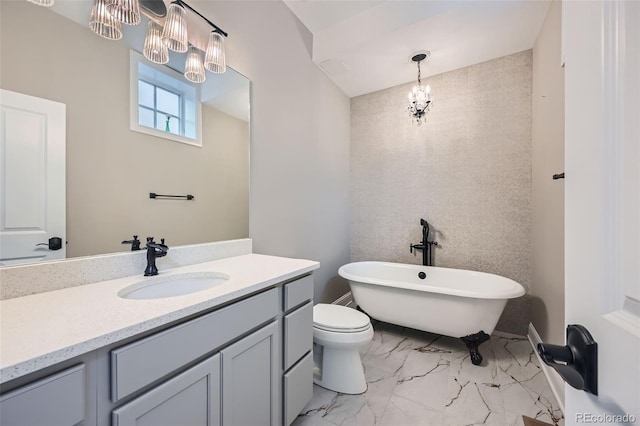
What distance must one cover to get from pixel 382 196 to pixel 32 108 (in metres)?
2.84

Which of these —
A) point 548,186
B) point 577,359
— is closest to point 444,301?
point 548,186

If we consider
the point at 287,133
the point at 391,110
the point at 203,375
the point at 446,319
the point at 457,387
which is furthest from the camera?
the point at 391,110

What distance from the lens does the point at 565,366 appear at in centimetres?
38

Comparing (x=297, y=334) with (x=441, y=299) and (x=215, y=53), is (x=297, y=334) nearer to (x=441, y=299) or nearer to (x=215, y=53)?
(x=441, y=299)

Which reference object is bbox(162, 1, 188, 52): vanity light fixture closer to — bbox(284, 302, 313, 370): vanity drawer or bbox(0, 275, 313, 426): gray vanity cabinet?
bbox(0, 275, 313, 426): gray vanity cabinet

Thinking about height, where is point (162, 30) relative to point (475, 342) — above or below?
above

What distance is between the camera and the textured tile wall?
2418 mm

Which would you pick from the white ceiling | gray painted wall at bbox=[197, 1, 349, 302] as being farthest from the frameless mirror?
the white ceiling

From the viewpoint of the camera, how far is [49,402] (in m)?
0.56

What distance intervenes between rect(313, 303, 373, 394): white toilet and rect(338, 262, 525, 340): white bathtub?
56 centimetres

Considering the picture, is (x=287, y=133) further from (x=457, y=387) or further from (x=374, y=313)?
(x=457, y=387)

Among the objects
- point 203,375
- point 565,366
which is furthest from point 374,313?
point 565,366

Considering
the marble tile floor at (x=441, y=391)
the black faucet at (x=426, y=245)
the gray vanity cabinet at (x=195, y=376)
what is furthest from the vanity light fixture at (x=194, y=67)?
the black faucet at (x=426, y=245)
